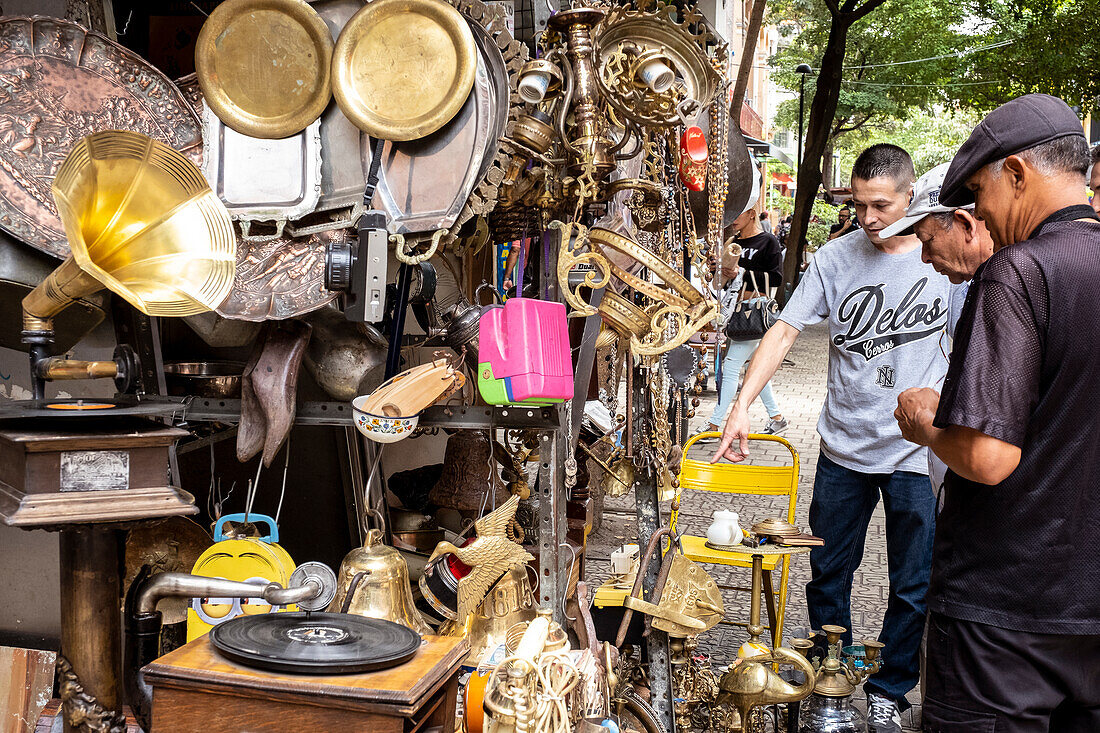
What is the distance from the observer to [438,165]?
241 centimetres

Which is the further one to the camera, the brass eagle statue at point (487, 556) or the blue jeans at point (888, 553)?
the blue jeans at point (888, 553)

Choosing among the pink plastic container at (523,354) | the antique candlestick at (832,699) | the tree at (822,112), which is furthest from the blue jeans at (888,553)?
the tree at (822,112)

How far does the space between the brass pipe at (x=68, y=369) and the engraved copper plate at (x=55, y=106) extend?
1.45ft

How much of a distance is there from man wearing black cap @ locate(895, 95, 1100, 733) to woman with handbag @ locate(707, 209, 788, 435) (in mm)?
6454

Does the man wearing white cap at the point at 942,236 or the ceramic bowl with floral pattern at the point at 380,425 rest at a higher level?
the man wearing white cap at the point at 942,236

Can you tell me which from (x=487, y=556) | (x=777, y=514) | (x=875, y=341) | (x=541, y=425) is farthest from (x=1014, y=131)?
(x=777, y=514)


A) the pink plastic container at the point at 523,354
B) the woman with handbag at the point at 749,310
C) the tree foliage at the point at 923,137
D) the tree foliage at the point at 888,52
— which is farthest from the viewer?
the tree foliage at the point at 923,137

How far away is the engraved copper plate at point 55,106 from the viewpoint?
93.4 inches

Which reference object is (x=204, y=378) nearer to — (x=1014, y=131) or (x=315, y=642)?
(x=315, y=642)

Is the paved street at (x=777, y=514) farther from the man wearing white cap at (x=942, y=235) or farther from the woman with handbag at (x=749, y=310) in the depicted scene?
the man wearing white cap at (x=942, y=235)

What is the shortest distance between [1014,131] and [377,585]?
1.78 meters

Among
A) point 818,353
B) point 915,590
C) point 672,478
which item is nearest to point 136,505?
point 672,478

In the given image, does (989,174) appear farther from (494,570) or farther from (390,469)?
(390,469)

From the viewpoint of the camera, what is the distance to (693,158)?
4.30 metres
